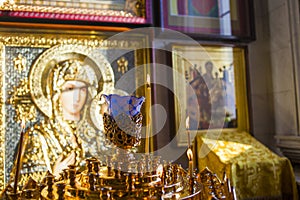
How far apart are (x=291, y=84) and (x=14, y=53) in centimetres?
155

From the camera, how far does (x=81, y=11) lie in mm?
1704

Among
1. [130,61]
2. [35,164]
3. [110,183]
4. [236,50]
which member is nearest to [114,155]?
[110,183]

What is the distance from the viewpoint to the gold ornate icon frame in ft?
5.31

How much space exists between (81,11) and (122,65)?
0.34 meters

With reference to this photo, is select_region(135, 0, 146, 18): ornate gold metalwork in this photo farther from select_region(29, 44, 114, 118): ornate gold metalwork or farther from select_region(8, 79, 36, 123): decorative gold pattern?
select_region(8, 79, 36, 123): decorative gold pattern

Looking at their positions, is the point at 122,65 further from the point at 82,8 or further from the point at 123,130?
the point at 123,130

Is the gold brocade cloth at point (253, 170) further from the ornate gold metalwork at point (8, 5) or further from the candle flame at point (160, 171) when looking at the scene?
the ornate gold metalwork at point (8, 5)

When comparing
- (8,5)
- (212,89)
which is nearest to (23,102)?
(8,5)

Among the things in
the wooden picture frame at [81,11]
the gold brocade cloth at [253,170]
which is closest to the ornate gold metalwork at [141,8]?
the wooden picture frame at [81,11]

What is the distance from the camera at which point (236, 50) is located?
82.0 inches

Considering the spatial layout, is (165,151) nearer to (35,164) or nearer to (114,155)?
(35,164)

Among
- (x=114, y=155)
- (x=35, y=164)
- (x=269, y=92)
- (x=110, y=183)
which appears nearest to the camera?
(x=110, y=183)

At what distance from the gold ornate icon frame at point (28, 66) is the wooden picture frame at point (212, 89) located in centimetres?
41

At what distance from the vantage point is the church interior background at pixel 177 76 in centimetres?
165
